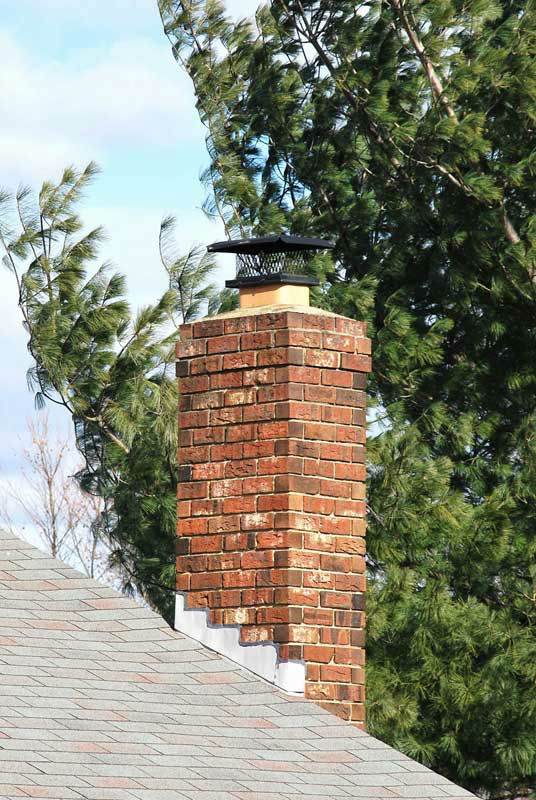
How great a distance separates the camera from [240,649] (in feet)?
25.8

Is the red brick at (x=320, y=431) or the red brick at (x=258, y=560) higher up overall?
the red brick at (x=320, y=431)

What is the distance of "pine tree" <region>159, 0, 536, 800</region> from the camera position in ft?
42.4

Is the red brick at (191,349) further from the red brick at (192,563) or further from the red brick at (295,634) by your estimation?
the red brick at (295,634)

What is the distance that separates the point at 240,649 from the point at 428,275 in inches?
285

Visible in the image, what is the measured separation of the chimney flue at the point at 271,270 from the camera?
27.1 ft

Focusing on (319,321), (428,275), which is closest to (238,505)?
(319,321)

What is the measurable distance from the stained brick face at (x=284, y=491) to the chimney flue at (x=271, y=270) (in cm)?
28

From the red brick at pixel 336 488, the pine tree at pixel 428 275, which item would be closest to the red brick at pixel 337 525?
the red brick at pixel 336 488

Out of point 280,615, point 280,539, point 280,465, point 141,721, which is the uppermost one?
point 280,465

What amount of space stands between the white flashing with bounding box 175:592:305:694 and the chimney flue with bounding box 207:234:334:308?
5.26 feet

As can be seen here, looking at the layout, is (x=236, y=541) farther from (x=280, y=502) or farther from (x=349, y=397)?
(x=349, y=397)

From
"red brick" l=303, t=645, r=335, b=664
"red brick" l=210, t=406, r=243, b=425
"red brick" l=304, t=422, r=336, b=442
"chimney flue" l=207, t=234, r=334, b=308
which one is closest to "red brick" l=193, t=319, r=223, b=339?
"chimney flue" l=207, t=234, r=334, b=308

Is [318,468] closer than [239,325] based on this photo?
Yes

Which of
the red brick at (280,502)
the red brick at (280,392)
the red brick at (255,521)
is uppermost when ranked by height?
the red brick at (280,392)
